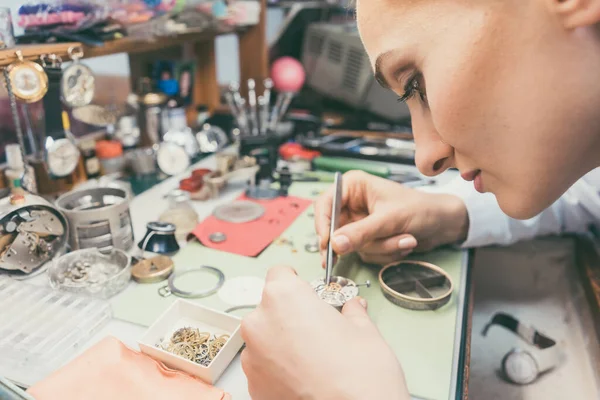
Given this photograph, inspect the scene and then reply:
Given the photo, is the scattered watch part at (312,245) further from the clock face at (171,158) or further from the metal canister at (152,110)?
the metal canister at (152,110)

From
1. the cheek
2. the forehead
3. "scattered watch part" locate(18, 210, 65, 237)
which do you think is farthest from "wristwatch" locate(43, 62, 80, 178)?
the cheek

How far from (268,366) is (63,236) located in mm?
580

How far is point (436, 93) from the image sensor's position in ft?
1.85

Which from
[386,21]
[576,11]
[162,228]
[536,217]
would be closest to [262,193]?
[162,228]

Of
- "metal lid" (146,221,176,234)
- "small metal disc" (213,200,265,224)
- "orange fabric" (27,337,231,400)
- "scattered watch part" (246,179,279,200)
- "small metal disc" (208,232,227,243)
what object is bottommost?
"scattered watch part" (246,179,279,200)

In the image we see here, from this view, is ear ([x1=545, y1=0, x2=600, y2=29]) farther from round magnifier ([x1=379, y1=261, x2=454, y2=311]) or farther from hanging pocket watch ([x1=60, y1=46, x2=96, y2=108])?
hanging pocket watch ([x1=60, y1=46, x2=96, y2=108])

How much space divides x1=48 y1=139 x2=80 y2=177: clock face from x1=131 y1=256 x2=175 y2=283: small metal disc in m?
0.40

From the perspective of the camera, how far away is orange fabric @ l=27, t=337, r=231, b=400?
66cm

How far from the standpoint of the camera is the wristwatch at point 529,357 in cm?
96

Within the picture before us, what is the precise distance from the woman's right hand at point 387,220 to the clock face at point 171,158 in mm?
589

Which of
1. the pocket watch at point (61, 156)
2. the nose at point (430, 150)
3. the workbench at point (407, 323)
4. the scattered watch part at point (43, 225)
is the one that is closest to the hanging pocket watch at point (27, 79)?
the pocket watch at point (61, 156)

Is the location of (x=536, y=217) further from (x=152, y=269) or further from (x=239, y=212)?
(x=152, y=269)

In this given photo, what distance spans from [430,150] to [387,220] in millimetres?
337

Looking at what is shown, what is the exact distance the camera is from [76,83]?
3.74ft
